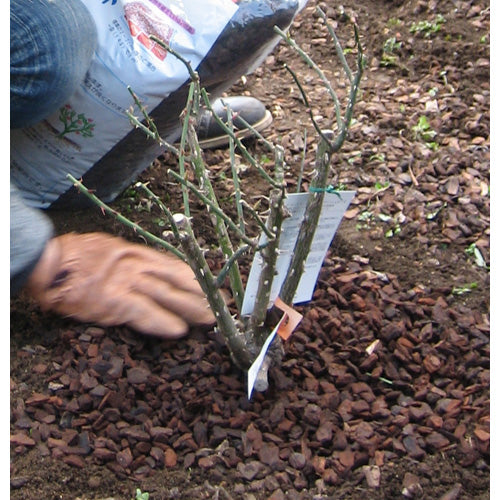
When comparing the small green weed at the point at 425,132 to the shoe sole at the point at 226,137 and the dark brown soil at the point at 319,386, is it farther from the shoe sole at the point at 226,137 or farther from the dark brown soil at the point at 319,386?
the shoe sole at the point at 226,137

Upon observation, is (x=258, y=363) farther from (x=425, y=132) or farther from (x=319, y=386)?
(x=425, y=132)

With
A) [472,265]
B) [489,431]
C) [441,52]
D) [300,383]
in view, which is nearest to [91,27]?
[300,383]

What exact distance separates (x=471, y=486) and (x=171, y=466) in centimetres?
54

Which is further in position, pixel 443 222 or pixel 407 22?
pixel 407 22

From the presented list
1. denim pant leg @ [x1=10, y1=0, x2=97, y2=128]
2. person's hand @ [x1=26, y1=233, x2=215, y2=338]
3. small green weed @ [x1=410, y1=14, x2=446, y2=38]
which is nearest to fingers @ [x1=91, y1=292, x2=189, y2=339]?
person's hand @ [x1=26, y1=233, x2=215, y2=338]

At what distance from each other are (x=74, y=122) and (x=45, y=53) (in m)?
0.23

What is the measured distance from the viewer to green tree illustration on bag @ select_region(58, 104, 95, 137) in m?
1.89

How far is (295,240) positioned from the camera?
1.47m

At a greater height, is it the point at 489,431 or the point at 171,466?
the point at 489,431

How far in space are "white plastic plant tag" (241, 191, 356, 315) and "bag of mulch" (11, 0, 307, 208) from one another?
1.89 feet

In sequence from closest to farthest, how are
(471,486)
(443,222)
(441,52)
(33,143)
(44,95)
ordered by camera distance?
1. (471,486)
2. (44,95)
3. (33,143)
4. (443,222)
5. (441,52)

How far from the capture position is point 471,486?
4.67 ft

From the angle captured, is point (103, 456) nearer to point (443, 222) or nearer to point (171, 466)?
point (171, 466)

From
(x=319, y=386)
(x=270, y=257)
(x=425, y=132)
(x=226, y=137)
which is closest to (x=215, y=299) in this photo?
(x=270, y=257)
